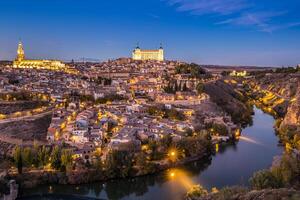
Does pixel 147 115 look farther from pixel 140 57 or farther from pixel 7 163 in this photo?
pixel 140 57

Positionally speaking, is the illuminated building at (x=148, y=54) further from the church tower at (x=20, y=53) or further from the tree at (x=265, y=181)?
the tree at (x=265, y=181)

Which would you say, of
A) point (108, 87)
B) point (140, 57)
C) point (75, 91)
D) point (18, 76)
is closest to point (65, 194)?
point (75, 91)

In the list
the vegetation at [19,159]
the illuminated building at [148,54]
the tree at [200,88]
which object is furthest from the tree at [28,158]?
the illuminated building at [148,54]

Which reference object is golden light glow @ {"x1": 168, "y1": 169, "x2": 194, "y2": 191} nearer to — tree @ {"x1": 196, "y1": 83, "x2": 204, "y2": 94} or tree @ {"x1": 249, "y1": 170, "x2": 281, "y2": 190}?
tree @ {"x1": 249, "y1": 170, "x2": 281, "y2": 190}

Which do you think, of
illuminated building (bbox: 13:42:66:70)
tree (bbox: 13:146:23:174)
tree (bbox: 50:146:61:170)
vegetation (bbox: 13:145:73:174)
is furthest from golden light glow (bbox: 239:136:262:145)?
illuminated building (bbox: 13:42:66:70)

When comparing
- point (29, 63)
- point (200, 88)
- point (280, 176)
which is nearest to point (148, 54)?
point (29, 63)

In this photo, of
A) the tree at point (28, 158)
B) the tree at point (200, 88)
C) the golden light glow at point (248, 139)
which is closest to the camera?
the tree at point (28, 158)

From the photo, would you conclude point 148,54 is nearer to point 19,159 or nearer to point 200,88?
point 200,88

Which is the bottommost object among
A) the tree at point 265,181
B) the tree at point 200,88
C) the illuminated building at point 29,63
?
the tree at point 265,181
